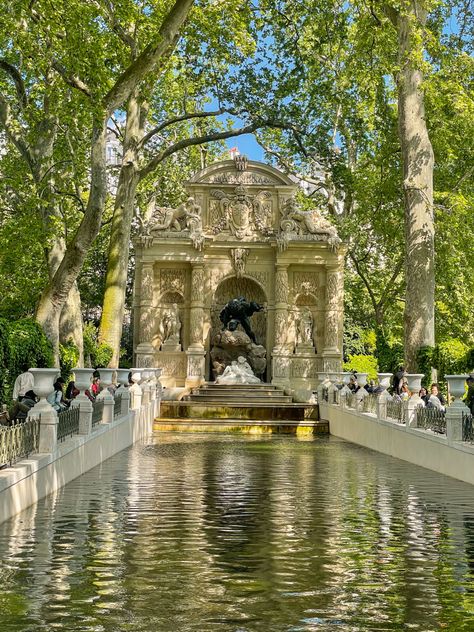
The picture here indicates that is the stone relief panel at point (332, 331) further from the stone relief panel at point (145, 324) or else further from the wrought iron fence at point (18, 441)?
the wrought iron fence at point (18, 441)

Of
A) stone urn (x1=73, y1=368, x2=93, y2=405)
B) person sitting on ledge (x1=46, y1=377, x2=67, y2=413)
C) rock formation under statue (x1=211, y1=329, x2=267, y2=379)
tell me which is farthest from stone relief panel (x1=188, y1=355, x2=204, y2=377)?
stone urn (x1=73, y1=368, x2=93, y2=405)

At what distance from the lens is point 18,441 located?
1240 centimetres

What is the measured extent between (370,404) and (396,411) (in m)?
3.01

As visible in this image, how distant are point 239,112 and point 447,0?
727cm

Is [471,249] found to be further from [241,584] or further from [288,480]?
[241,584]

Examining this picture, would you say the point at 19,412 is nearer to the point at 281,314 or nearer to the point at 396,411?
the point at 396,411

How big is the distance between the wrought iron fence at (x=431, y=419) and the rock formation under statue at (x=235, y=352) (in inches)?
677

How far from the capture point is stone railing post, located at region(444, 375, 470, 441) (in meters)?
16.5

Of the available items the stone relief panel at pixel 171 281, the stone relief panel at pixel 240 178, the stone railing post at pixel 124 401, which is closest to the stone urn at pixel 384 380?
the stone railing post at pixel 124 401

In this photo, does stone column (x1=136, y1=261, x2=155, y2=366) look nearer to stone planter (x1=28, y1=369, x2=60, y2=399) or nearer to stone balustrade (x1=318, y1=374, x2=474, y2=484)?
stone balustrade (x1=318, y1=374, x2=474, y2=484)

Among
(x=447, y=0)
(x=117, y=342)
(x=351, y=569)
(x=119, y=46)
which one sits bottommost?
(x=351, y=569)

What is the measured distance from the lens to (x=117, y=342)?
3225 centimetres

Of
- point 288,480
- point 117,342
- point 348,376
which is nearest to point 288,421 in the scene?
point 348,376

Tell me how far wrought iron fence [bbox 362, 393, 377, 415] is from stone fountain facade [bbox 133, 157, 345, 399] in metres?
11.4
